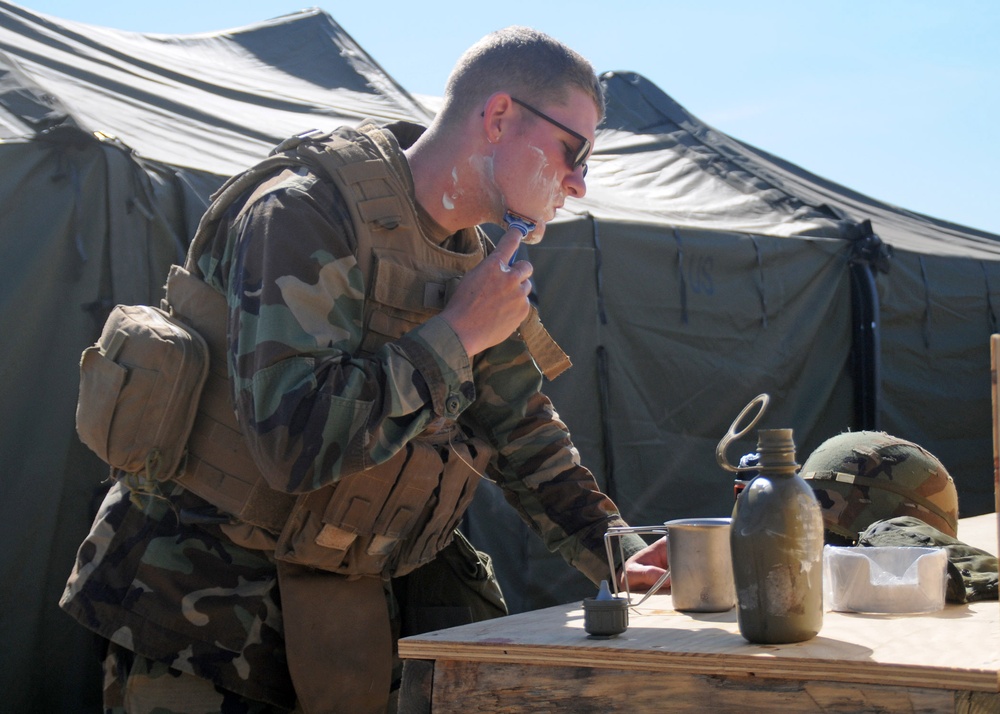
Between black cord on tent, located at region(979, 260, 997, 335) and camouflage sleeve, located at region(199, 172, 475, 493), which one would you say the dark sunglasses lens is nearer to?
camouflage sleeve, located at region(199, 172, 475, 493)

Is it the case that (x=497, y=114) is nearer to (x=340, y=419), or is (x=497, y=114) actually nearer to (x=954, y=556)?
(x=340, y=419)

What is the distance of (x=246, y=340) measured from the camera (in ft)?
5.56

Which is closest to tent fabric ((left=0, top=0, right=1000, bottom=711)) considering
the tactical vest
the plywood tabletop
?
the tactical vest

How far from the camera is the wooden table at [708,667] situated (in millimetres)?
1175

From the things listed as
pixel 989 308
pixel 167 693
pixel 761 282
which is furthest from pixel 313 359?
pixel 989 308

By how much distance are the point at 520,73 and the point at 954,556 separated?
118 cm

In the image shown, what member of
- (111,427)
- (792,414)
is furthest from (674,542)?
(792,414)

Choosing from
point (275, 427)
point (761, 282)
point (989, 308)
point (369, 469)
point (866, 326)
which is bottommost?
point (989, 308)

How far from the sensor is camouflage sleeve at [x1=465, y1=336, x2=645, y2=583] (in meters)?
2.20

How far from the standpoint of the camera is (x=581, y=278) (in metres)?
5.08

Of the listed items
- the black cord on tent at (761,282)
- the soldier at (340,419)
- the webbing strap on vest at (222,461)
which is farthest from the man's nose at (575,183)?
the black cord on tent at (761,282)

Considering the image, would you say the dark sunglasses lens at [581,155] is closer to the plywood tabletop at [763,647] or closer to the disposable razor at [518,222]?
the disposable razor at [518,222]

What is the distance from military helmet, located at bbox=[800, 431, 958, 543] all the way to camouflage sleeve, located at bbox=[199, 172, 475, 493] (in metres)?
1.02

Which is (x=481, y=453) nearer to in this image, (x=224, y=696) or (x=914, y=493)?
(x=224, y=696)
